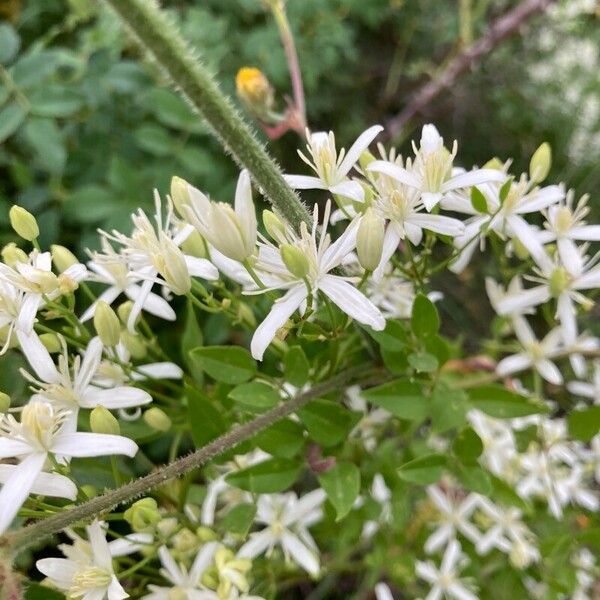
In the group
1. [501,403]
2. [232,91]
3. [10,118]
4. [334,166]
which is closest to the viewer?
[334,166]

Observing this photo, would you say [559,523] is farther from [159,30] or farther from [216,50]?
[216,50]

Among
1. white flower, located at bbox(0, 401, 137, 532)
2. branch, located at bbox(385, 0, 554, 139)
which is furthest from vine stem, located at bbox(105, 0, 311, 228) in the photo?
branch, located at bbox(385, 0, 554, 139)

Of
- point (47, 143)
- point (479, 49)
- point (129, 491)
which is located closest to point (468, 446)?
point (129, 491)

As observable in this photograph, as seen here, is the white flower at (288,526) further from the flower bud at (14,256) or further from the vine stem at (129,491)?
the flower bud at (14,256)

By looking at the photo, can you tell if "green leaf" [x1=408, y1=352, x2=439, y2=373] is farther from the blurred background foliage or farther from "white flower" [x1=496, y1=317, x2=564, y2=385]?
the blurred background foliage

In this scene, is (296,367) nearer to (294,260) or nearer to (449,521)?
(294,260)

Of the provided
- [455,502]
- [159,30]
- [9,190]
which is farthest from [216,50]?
[455,502]
